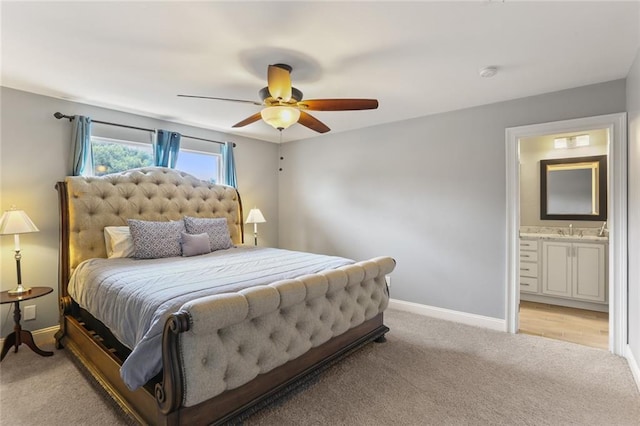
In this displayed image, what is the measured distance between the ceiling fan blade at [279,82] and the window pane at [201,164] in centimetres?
243

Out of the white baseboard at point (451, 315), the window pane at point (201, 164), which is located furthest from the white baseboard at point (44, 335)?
the white baseboard at point (451, 315)

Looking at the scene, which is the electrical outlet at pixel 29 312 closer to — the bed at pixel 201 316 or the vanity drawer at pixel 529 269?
the bed at pixel 201 316

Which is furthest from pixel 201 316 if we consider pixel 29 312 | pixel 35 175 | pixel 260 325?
pixel 35 175

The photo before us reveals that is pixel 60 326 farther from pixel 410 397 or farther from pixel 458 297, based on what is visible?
pixel 458 297

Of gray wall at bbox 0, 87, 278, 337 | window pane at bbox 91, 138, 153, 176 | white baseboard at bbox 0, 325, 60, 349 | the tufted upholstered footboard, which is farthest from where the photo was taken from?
window pane at bbox 91, 138, 153, 176

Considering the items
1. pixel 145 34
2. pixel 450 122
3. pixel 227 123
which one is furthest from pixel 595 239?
pixel 145 34

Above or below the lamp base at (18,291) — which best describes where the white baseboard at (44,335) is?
below

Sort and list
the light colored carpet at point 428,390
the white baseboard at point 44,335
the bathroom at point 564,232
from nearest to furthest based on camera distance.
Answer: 1. the light colored carpet at point 428,390
2. the white baseboard at point 44,335
3. the bathroom at point 564,232

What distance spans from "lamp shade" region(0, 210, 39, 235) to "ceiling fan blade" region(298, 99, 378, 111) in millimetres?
2433

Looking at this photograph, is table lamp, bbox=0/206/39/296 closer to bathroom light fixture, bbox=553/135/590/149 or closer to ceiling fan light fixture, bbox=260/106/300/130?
ceiling fan light fixture, bbox=260/106/300/130

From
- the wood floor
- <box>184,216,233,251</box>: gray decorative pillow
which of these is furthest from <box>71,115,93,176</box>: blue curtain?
the wood floor

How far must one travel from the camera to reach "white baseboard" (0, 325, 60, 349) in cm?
300

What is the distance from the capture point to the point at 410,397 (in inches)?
83.7

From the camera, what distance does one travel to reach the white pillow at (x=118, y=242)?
10.1ft
